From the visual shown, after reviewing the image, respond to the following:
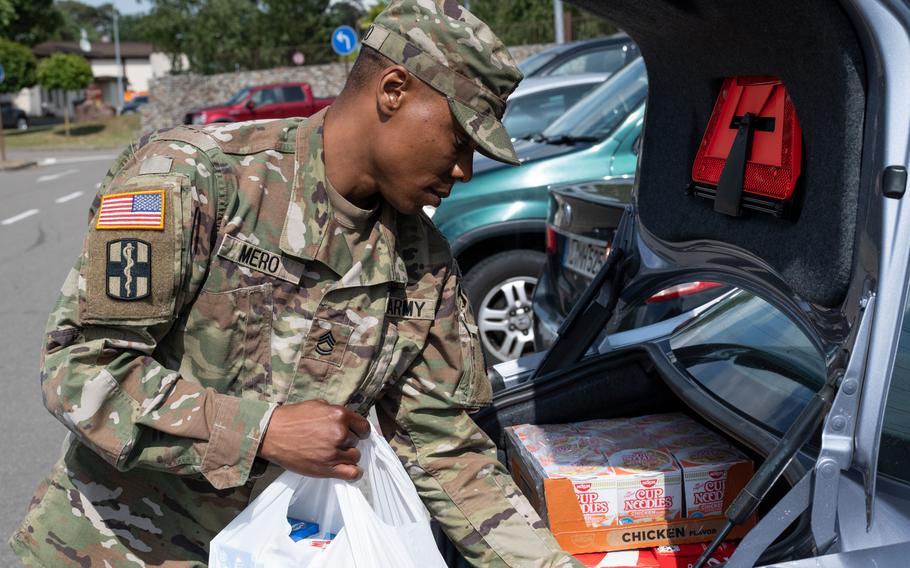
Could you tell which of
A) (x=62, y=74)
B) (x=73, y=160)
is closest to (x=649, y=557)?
(x=73, y=160)

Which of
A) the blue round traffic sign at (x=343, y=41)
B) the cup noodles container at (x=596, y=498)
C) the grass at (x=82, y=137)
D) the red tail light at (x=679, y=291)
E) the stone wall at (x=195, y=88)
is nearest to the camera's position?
the cup noodles container at (x=596, y=498)

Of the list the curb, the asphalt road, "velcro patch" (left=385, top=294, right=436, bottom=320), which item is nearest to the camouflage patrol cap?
"velcro patch" (left=385, top=294, right=436, bottom=320)

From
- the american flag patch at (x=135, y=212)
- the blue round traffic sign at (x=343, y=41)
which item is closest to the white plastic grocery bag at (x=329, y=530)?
the american flag patch at (x=135, y=212)

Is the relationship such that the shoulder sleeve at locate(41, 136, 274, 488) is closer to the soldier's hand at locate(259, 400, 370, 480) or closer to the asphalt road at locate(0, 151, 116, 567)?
the soldier's hand at locate(259, 400, 370, 480)

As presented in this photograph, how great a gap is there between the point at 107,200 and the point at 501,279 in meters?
3.98

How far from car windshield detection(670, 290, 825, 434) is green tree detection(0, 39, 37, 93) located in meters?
49.9

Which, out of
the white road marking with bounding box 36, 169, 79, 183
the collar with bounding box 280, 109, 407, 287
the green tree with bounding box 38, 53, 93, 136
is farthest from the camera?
the green tree with bounding box 38, 53, 93, 136

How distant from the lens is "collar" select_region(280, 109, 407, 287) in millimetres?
1729

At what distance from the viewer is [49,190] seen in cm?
1650

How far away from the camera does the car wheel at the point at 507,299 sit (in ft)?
17.8

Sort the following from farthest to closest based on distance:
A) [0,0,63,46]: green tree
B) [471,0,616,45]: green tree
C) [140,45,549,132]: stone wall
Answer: [0,0,63,46]: green tree, [140,45,549,132]: stone wall, [471,0,616,45]: green tree

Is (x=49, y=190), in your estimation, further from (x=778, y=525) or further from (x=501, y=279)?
(x=778, y=525)

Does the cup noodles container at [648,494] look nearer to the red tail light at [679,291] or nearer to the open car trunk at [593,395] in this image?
the open car trunk at [593,395]

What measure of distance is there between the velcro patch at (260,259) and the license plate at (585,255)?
7.76ft
